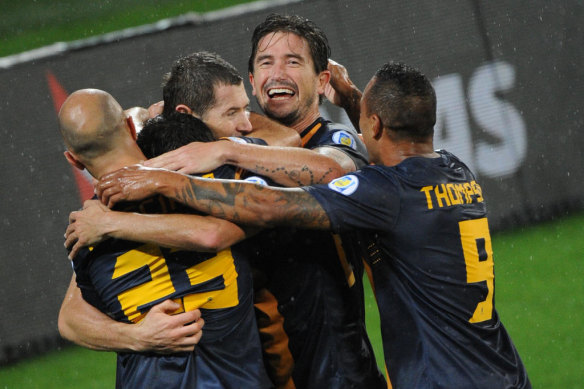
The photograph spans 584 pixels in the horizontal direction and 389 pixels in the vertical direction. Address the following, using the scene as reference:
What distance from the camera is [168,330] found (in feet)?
10.8

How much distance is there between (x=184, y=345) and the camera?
10.9 feet

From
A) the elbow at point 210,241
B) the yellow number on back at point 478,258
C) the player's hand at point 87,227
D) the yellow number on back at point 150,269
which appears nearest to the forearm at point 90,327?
the yellow number on back at point 150,269

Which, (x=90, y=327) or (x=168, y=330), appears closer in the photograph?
(x=168, y=330)

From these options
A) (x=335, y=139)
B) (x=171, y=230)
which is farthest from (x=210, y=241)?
(x=335, y=139)

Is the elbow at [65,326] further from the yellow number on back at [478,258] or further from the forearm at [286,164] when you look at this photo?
the yellow number on back at [478,258]

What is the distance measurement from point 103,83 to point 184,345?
A: 16.4 ft

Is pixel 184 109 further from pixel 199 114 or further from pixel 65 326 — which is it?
pixel 65 326

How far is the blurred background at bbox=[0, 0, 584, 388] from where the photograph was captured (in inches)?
299

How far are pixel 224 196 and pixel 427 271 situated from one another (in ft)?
2.99

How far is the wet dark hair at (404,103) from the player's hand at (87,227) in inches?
49.7

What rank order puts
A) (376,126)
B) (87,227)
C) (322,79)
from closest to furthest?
(87,227) < (376,126) < (322,79)

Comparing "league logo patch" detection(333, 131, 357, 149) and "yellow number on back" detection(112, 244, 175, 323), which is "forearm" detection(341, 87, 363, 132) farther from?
"yellow number on back" detection(112, 244, 175, 323)

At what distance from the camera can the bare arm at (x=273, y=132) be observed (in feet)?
13.3

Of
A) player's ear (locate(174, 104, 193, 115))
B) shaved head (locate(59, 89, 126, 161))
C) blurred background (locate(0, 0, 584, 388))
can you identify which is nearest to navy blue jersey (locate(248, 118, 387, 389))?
player's ear (locate(174, 104, 193, 115))
